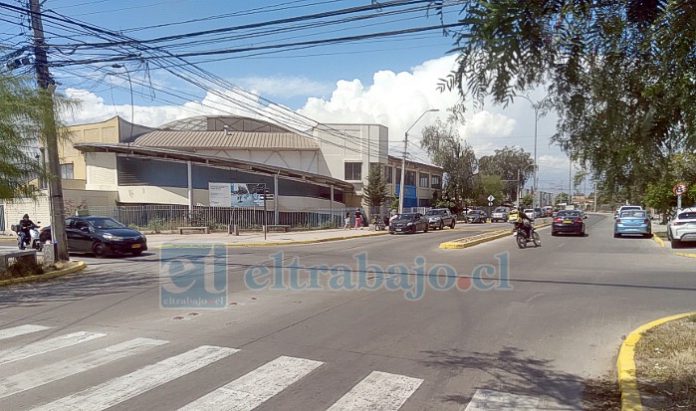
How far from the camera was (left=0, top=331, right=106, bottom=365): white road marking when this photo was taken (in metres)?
6.14

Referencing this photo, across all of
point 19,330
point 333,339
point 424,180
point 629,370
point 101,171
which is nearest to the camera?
point 629,370

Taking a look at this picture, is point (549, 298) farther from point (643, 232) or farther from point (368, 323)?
point (643, 232)

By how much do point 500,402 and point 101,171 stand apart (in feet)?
147

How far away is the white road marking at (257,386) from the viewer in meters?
4.59

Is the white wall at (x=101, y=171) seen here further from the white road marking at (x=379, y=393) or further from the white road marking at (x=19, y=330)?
the white road marking at (x=379, y=393)

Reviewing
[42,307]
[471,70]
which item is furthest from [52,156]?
[471,70]

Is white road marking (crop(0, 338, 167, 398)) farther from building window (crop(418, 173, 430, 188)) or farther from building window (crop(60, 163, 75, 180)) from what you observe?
building window (crop(418, 173, 430, 188))

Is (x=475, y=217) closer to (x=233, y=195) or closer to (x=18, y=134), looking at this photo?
(x=233, y=195)

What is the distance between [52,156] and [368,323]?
37.6 feet

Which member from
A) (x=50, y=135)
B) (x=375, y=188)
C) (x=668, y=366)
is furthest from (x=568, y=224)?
(x=50, y=135)

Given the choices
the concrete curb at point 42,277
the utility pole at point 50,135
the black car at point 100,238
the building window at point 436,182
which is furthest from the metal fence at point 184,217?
the building window at point 436,182

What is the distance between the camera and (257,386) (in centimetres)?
509

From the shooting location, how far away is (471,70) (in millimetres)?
3316

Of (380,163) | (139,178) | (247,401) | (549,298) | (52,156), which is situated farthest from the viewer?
(380,163)
